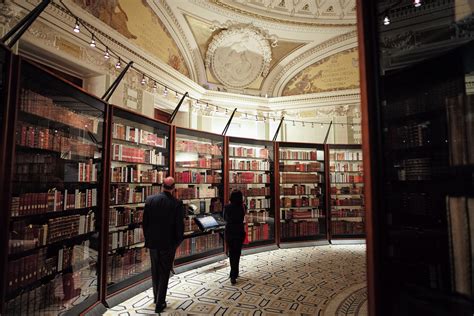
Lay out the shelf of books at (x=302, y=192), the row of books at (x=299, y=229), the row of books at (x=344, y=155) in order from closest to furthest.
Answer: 1. the row of books at (x=299, y=229)
2. the shelf of books at (x=302, y=192)
3. the row of books at (x=344, y=155)

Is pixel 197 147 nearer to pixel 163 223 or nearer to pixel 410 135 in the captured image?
pixel 163 223

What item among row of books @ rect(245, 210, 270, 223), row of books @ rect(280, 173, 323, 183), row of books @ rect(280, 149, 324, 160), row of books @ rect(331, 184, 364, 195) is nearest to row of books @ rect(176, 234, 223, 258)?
row of books @ rect(245, 210, 270, 223)

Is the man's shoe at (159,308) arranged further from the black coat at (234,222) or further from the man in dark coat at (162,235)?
the black coat at (234,222)

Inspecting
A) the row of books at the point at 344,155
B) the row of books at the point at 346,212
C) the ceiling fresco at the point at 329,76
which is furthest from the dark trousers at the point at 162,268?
the ceiling fresco at the point at 329,76

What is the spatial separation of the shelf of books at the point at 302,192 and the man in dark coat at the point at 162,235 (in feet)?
15.9

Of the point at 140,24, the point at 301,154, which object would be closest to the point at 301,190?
the point at 301,154

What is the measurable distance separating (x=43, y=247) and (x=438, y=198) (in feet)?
12.1

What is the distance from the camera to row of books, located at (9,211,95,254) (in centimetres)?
259

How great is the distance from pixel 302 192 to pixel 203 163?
363 centimetres

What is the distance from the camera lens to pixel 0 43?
2311 millimetres

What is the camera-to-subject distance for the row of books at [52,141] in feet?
8.84

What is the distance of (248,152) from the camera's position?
7.80 meters

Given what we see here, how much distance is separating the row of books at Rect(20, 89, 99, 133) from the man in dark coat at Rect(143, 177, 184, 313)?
139 centimetres

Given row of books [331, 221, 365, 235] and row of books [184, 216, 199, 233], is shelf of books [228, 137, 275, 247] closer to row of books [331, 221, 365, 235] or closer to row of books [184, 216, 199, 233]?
row of books [184, 216, 199, 233]
